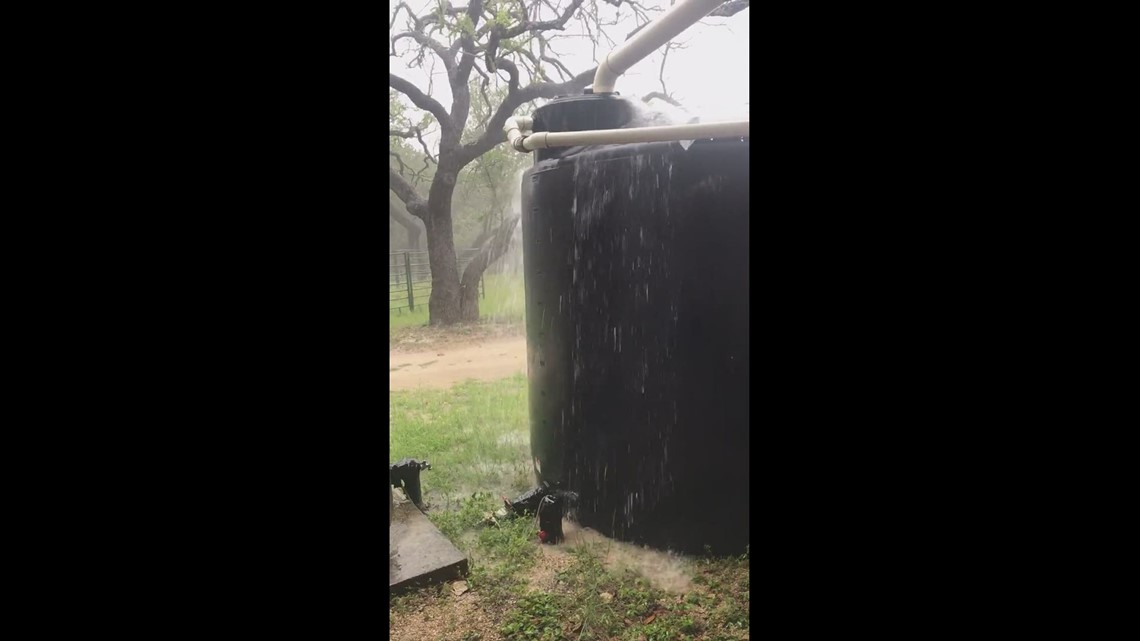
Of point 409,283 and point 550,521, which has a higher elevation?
point 409,283

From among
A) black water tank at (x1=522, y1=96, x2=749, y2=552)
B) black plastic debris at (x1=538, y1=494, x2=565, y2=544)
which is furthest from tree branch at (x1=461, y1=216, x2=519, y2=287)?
black plastic debris at (x1=538, y1=494, x2=565, y2=544)

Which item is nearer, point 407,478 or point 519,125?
point 519,125

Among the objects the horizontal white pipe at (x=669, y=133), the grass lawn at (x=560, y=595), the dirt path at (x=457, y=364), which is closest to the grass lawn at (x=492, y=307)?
the dirt path at (x=457, y=364)

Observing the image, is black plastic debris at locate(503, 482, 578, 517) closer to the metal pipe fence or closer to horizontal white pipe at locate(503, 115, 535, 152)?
horizontal white pipe at locate(503, 115, 535, 152)

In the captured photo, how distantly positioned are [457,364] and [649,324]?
6999 mm

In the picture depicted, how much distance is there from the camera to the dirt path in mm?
8750

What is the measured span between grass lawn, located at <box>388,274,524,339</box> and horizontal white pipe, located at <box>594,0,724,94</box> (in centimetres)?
832

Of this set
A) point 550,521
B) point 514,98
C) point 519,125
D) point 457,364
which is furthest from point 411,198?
point 550,521

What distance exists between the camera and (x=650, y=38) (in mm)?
3395

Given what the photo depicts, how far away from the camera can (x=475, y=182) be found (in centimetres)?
1484

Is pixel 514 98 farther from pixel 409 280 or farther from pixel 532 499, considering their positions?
pixel 532 499

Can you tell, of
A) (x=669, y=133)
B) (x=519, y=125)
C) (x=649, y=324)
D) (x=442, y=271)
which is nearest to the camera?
(x=669, y=133)
